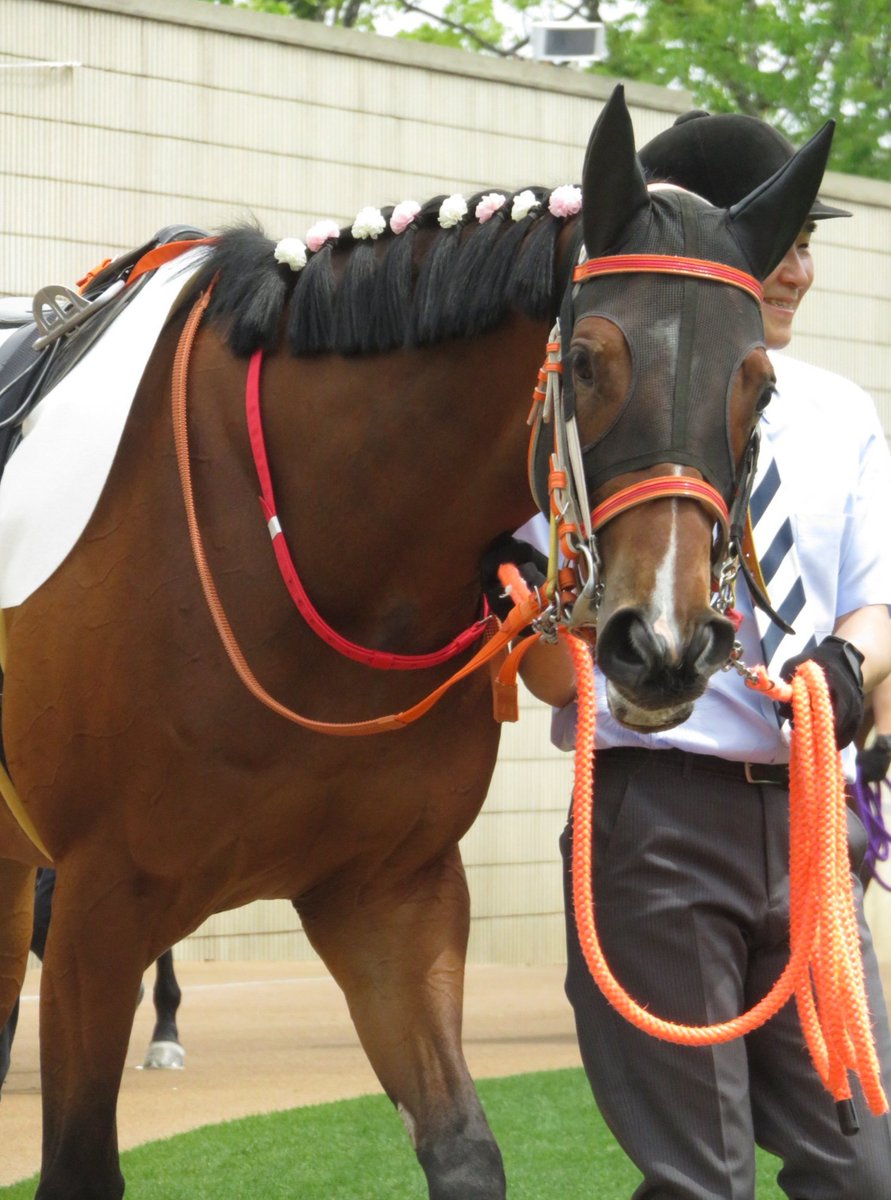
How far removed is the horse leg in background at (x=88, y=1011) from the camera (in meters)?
3.22

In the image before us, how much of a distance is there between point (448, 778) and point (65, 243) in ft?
23.2

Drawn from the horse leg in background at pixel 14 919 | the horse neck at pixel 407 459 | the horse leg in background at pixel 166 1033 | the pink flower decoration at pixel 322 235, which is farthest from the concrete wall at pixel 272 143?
the horse neck at pixel 407 459

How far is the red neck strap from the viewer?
3.13 m

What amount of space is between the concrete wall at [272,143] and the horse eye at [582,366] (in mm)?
7020

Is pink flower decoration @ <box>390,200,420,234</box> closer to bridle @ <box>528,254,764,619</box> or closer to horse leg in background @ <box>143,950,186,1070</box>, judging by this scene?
bridle @ <box>528,254,764,619</box>

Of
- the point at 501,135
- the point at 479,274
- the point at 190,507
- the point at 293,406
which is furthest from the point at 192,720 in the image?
the point at 501,135

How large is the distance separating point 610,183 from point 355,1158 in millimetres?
3695

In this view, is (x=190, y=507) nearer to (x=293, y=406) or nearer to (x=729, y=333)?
(x=293, y=406)

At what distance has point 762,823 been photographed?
10.3 ft

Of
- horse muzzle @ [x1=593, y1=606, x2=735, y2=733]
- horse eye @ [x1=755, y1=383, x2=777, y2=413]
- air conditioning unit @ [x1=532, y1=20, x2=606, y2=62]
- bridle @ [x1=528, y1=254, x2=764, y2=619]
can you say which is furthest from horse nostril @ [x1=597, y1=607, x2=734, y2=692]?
air conditioning unit @ [x1=532, y1=20, x2=606, y2=62]

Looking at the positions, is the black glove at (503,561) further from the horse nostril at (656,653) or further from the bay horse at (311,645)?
the horse nostril at (656,653)

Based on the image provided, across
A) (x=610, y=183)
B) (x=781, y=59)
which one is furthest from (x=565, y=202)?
(x=781, y=59)

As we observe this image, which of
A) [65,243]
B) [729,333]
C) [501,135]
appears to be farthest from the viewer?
[501,135]

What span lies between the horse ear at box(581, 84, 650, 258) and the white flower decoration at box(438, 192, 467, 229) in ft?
1.33
